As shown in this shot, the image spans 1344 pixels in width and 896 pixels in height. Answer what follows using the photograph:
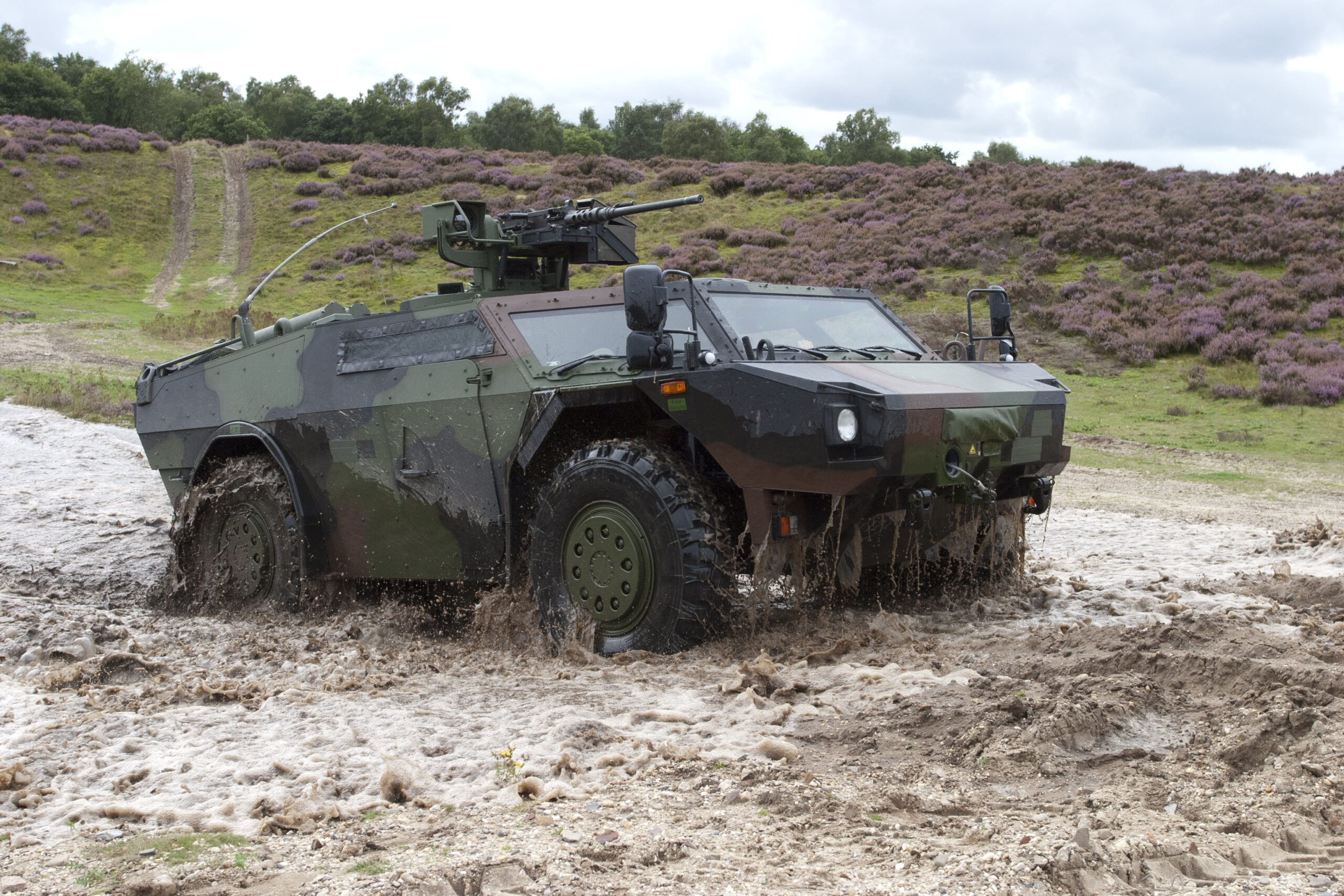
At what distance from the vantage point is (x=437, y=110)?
55.7m

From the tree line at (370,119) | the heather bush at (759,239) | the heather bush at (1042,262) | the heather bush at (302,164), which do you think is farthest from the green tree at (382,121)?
the heather bush at (1042,262)

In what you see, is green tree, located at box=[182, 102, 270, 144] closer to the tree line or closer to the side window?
the tree line

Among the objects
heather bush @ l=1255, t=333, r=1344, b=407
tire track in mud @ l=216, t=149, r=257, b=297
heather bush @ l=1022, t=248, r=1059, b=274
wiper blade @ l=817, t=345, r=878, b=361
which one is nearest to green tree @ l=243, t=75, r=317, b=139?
tire track in mud @ l=216, t=149, r=257, b=297

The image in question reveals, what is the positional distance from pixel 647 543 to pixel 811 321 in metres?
1.70

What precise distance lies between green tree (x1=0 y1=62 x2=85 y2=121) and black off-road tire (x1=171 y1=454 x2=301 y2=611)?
47.3 metres

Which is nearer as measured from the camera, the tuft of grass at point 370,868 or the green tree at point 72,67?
the tuft of grass at point 370,868

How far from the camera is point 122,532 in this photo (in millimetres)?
9094

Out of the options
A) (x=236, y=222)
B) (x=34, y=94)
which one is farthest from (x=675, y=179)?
(x=34, y=94)

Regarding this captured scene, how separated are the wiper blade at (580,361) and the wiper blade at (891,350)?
137cm

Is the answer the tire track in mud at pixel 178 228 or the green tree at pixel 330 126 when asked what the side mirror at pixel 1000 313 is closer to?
→ the tire track in mud at pixel 178 228

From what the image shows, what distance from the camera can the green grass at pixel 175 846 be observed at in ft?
10.8

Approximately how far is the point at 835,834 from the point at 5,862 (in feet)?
7.26

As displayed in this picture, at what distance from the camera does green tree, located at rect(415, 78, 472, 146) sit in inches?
2127

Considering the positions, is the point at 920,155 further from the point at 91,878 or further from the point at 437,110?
the point at 91,878
